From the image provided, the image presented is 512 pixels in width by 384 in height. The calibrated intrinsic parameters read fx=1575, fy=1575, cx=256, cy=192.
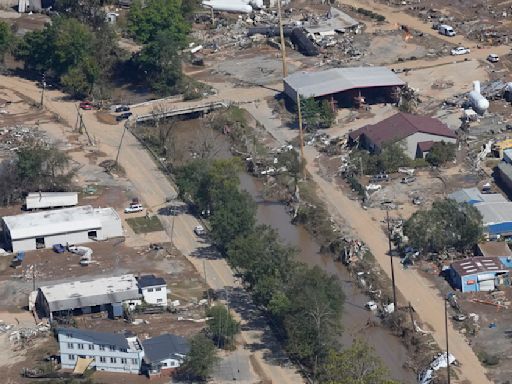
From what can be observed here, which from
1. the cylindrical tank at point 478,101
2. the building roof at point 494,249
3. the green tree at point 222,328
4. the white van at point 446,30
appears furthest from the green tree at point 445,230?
the white van at point 446,30

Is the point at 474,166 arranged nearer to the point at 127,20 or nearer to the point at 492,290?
the point at 492,290

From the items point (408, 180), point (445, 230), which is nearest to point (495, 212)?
point (445, 230)

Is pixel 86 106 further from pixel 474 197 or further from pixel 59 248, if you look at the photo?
pixel 474 197

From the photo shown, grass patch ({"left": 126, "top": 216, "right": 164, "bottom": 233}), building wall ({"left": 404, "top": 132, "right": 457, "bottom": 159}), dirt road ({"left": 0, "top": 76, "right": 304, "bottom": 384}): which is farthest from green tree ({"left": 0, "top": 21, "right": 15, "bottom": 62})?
building wall ({"left": 404, "top": 132, "right": 457, "bottom": 159})

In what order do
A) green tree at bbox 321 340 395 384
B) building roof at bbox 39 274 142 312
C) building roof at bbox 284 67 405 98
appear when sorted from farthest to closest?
1. building roof at bbox 284 67 405 98
2. building roof at bbox 39 274 142 312
3. green tree at bbox 321 340 395 384

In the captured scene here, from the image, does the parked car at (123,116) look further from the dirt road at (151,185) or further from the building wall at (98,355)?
the building wall at (98,355)

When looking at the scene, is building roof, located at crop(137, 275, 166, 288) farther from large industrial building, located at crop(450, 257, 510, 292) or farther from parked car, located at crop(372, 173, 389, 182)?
parked car, located at crop(372, 173, 389, 182)

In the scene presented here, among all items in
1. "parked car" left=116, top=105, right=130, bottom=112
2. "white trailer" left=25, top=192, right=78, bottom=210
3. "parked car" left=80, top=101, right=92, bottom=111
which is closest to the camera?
"white trailer" left=25, top=192, right=78, bottom=210
